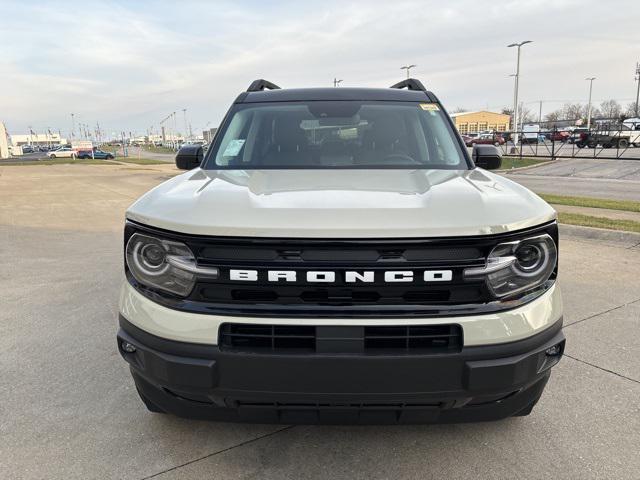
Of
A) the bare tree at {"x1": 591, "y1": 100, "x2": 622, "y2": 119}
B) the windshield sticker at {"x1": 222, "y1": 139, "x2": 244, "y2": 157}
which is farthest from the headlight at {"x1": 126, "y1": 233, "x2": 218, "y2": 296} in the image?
the bare tree at {"x1": 591, "y1": 100, "x2": 622, "y2": 119}

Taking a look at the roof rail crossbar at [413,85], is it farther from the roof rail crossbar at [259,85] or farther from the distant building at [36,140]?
the distant building at [36,140]

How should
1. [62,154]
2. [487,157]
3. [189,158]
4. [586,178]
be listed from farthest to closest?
[62,154] → [586,178] → [189,158] → [487,157]

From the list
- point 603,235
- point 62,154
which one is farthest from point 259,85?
point 62,154

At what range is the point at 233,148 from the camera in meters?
3.36

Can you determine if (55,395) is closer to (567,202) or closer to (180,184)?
(180,184)

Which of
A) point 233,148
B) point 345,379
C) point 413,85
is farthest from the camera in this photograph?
point 413,85

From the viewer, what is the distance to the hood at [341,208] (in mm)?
1866

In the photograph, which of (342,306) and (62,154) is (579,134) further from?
(62,154)

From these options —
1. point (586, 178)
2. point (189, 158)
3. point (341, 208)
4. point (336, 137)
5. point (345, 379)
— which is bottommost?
point (586, 178)

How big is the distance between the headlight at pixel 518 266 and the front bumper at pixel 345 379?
22 cm

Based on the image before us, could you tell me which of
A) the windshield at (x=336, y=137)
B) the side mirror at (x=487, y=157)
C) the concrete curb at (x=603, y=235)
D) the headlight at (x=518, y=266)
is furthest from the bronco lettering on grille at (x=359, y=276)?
the concrete curb at (x=603, y=235)

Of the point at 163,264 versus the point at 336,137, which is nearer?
the point at 163,264

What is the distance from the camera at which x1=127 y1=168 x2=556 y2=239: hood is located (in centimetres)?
187

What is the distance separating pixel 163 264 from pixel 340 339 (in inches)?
31.2
